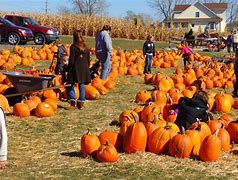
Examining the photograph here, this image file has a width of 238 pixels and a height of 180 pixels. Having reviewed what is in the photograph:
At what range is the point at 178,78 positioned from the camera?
45.2ft

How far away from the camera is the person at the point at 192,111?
806 cm

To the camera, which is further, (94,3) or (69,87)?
(94,3)


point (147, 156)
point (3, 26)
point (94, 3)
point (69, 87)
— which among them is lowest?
point (147, 156)

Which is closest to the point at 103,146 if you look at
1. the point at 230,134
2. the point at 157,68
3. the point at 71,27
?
the point at 230,134

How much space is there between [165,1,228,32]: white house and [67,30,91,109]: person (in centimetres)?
9998

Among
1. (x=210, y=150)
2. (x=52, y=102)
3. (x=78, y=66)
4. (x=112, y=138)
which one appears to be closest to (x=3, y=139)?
(x=112, y=138)

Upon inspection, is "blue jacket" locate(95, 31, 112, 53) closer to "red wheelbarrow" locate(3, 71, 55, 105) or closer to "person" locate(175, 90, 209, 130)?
"red wheelbarrow" locate(3, 71, 55, 105)

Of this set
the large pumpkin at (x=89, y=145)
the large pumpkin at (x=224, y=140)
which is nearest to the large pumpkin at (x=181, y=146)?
the large pumpkin at (x=224, y=140)

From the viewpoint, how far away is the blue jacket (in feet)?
46.0

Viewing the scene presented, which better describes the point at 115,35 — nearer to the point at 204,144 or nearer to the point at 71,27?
the point at 71,27

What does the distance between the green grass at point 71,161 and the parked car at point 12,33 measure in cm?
1937

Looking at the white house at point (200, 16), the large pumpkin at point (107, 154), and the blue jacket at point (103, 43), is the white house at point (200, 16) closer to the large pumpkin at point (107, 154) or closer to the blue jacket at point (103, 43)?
the blue jacket at point (103, 43)

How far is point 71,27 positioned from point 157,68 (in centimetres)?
2965

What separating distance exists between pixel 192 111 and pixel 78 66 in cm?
328
